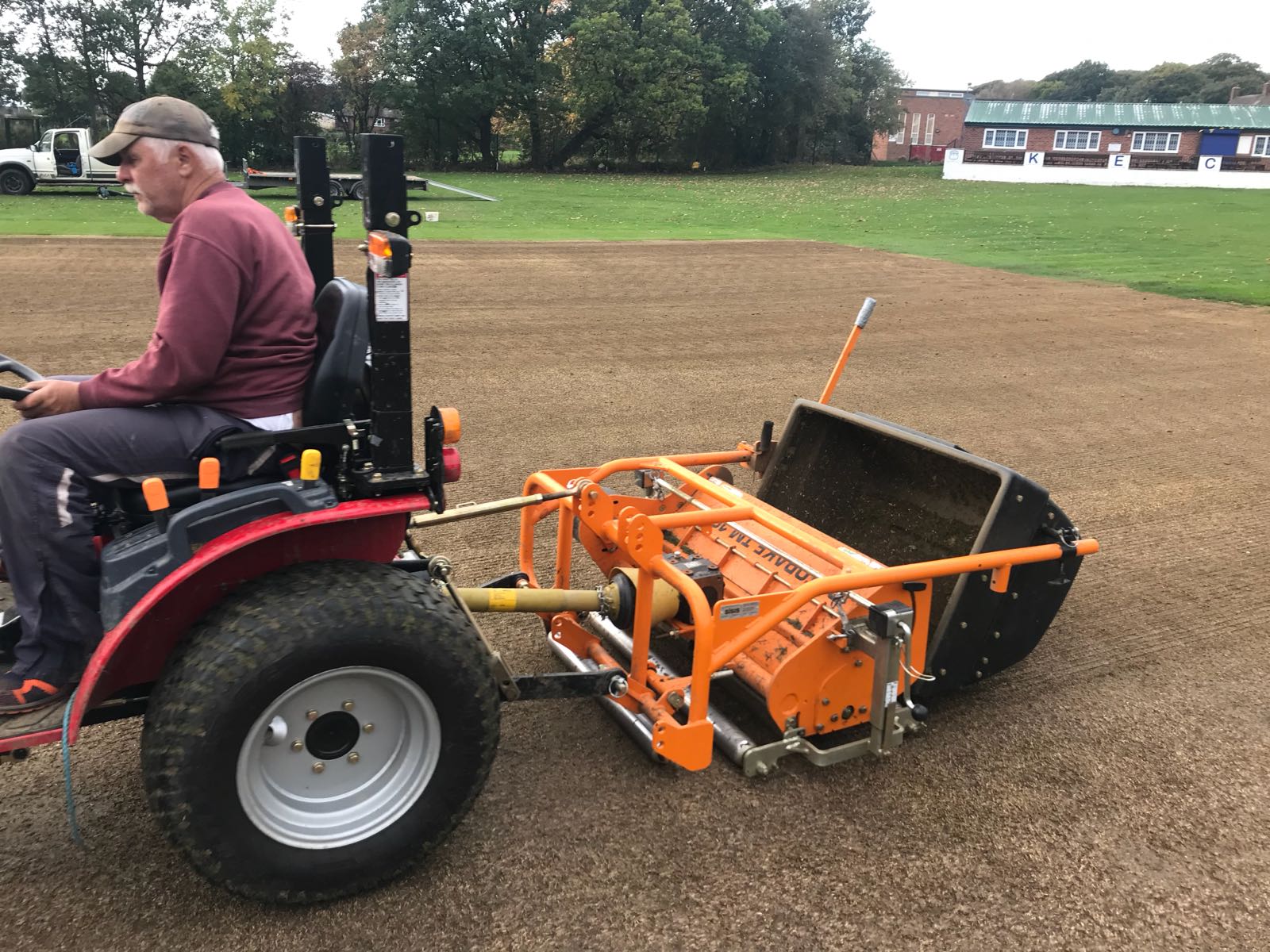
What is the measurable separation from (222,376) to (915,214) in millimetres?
27046

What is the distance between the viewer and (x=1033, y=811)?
3.14m

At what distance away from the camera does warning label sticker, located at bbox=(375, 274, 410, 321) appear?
2412 millimetres

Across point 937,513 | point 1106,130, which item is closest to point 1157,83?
point 1106,130

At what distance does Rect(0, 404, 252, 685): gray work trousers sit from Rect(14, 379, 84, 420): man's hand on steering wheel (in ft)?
0.14

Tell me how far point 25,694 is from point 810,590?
2061 millimetres

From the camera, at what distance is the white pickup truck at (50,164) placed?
26.1 metres

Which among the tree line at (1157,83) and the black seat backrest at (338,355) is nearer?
the black seat backrest at (338,355)

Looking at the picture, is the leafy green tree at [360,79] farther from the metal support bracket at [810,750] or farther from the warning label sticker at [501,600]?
the metal support bracket at [810,750]

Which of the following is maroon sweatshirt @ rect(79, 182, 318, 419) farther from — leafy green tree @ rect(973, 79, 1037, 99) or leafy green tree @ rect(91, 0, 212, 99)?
leafy green tree @ rect(973, 79, 1037, 99)

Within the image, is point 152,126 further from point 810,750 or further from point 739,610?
point 810,750

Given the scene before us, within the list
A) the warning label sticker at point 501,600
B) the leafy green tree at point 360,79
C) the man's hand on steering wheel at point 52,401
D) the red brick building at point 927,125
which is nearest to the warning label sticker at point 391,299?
the man's hand on steering wheel at point 52,401

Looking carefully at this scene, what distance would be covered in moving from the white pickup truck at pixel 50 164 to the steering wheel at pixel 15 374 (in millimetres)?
27156

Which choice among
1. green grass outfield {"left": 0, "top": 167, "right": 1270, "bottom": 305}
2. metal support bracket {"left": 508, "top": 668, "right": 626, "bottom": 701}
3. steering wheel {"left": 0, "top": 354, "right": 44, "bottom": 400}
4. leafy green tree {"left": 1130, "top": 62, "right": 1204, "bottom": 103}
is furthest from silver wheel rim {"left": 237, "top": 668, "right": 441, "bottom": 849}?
leafy green tree {"left": 1130, "top": 62, "right": 1204, "bottom": 103}

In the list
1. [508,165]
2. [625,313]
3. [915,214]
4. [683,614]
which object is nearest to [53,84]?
[508,165]
